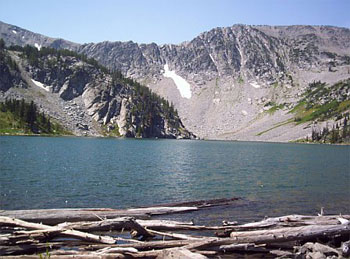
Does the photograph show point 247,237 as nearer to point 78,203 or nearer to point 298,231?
point 298,231

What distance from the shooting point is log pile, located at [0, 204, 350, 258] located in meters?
13.9

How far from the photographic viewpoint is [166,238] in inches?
717

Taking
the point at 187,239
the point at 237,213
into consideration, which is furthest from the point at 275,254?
the point at 237,213

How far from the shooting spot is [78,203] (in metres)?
29.7

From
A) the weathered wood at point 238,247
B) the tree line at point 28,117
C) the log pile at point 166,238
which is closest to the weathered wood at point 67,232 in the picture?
the log pile at point 166,238

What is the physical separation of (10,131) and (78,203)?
153835 mm

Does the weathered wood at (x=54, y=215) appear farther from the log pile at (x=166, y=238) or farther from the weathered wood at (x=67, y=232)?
the weathered wood at (x=67, y=232)

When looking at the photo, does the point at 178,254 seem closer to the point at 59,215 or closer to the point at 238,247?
the point at 238,247

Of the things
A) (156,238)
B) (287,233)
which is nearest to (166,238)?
(156,238)

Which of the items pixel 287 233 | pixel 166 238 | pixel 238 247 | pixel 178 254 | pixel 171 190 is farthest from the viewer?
pixel 171 190

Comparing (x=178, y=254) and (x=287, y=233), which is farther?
(x=287, y=233)

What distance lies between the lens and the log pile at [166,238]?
45.5 ft

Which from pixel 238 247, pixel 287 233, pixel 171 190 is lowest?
pixel 171 190

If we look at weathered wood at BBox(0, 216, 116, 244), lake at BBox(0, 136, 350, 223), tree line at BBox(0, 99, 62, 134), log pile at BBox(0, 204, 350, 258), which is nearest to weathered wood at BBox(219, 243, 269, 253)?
log pile at BBox(0, 204, 350, 258)
